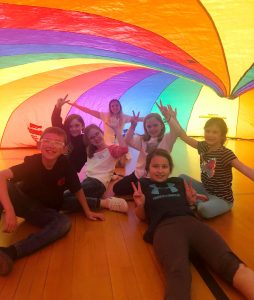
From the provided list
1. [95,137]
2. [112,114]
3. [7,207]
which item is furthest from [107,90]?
[7,207]

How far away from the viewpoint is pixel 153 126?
3.07 metres

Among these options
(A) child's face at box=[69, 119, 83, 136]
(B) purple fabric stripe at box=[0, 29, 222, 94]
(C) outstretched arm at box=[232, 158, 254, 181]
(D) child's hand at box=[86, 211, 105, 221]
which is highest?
(B) purple fabric stripe at box=[0, 29, 222, 94]

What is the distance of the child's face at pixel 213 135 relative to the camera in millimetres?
2535

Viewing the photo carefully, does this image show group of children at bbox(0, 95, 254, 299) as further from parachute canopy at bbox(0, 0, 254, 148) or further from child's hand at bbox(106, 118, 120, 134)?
child's hand at bbox(106, 118, 120, 134)

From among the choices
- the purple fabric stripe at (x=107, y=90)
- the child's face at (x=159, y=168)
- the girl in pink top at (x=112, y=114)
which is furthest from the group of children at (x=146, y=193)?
the purple fabric stripe at (x=107, y=90)

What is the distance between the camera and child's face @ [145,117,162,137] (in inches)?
120

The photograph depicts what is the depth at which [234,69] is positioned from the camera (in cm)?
327

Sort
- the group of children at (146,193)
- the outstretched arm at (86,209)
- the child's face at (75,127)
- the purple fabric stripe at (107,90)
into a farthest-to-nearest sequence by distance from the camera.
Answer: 1. the purple fabric stripe at (107,90)
2. the child's face at (75,127)
3. the outstretched arm at (86,209)
4. the group of children at (146,193)

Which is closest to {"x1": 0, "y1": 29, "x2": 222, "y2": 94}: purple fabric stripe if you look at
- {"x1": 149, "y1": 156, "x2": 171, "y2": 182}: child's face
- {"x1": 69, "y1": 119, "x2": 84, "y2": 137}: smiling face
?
{"x1": 69, "y1": 119, "x2": 84, "y2": 137}: smiling face

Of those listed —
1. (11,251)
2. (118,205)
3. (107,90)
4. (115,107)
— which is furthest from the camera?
(107,90)

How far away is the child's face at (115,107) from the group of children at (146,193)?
108cm

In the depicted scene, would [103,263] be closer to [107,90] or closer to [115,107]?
[115,107]

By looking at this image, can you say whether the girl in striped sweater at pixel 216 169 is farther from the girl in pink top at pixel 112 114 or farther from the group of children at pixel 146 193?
the girl in pink top at pixel 112 114

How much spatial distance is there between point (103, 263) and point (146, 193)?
59 centimetres
